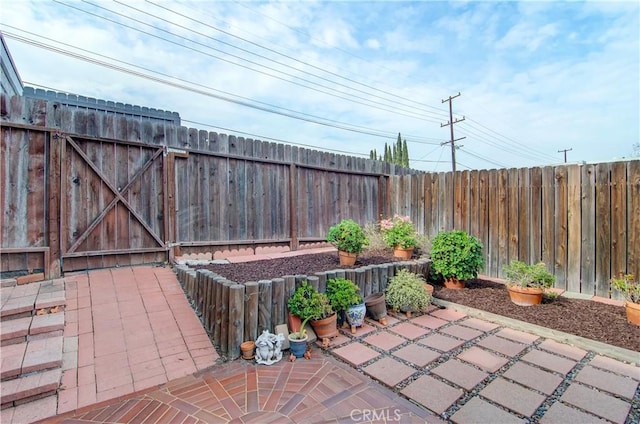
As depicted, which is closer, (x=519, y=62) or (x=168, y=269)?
(x=168, y=269)

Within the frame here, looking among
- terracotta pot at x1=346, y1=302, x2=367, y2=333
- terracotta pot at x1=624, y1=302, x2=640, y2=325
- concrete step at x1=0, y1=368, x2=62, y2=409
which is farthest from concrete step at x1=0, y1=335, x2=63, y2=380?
terracotta pot at x1=624, y1=302, x2=640, y2=325

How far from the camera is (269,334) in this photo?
267 centimetres

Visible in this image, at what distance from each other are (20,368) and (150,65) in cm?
742

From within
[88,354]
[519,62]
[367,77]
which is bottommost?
[88,354]

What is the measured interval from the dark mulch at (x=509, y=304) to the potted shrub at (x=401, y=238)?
306 mm

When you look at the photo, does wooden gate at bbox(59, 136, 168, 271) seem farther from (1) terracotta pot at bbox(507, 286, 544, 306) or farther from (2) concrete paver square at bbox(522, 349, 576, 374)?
(1) terracotta pot at bbox(507, 286, 544, 306)

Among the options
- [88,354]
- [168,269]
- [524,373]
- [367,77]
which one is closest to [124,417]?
[88,354]

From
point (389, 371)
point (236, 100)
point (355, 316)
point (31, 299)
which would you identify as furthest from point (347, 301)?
point (236, 100)

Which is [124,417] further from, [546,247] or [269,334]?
[546,247]

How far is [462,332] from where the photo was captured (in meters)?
3.14

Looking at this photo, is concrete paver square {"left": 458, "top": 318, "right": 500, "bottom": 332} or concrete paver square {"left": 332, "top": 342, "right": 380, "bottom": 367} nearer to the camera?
concrete paver square {"left": 332, "top": 342, "right": 380, "bottom": 367}

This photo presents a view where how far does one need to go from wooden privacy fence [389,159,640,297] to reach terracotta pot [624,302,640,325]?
1036 millimetres

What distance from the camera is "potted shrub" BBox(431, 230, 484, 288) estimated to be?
13.9 ft

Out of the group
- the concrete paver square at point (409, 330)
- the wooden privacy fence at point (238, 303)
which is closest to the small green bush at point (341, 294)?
the wooden privacy fence at point (238, 303)
